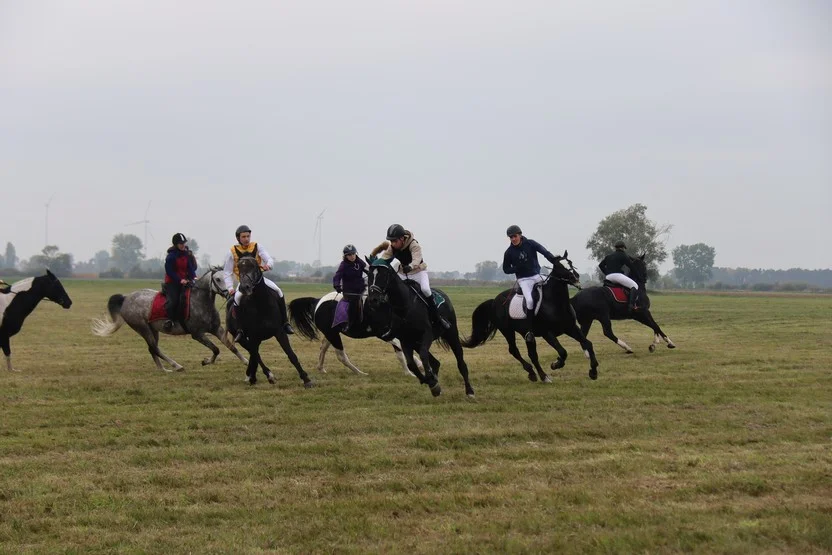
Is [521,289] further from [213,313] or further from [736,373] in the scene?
[213,313]

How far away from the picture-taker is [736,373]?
15.5m

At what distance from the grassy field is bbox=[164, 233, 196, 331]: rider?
1.72 metres

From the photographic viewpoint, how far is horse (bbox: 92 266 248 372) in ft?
54.8

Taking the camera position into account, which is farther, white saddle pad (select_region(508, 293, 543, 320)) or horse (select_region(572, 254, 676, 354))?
horse (select_region(572, 254, 676, 354))

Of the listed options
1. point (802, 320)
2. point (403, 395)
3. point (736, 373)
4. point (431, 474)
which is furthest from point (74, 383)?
point (802, 320)

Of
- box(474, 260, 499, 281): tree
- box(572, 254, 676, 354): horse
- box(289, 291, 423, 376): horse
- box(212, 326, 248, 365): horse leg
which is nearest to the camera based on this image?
box(289, 291, 423, 376): horse

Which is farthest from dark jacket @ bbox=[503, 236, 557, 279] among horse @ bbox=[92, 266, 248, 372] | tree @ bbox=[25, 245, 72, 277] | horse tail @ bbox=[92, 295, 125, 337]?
tree @ bbox=[25, 245, 72, 277]

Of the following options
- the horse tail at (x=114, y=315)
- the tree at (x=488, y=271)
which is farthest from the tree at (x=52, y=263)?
the horse tail at (x=114, y=315)

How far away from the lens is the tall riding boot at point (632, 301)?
19391 millimetres

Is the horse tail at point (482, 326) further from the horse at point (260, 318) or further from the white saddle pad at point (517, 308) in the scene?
the horse at point (260, 318)

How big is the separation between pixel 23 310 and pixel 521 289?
9.91 m

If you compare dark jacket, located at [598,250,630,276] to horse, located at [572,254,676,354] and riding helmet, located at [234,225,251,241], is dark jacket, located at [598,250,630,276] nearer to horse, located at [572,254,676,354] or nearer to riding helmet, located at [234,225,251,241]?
horse, located at [572,254,676,354]

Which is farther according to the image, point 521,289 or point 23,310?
point 23,310

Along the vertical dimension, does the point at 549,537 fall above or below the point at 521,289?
below
